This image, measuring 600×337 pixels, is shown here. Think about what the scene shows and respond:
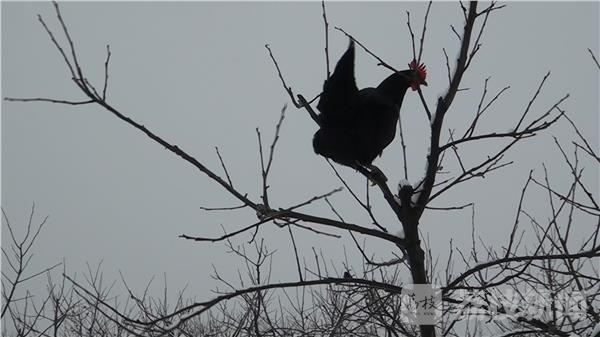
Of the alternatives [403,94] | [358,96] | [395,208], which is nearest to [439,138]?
[395,208]

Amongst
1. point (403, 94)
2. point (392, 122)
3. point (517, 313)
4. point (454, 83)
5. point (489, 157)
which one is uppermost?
point (403, 94)

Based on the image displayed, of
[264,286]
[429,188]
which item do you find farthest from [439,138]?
[264,286]

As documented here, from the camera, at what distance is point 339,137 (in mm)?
2893

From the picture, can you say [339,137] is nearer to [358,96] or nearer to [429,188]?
[358,96]

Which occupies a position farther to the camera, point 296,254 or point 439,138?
point 296,254

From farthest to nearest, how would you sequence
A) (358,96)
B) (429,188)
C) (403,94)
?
(403,94), (358,96), (429,188)

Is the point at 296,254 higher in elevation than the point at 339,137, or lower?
lower

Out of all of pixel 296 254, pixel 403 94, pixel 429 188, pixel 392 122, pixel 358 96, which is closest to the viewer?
pixel 429 188

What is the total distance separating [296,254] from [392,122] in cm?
138

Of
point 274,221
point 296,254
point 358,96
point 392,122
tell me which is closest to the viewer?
point 274,221

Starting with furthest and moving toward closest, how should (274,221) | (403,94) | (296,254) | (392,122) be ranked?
(403,94)
(392,122)
(296,254)
(274,221)

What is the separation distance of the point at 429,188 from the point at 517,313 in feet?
2.08

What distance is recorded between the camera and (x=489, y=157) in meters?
1.87

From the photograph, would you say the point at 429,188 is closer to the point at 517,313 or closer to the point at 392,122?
the point at 517,313
